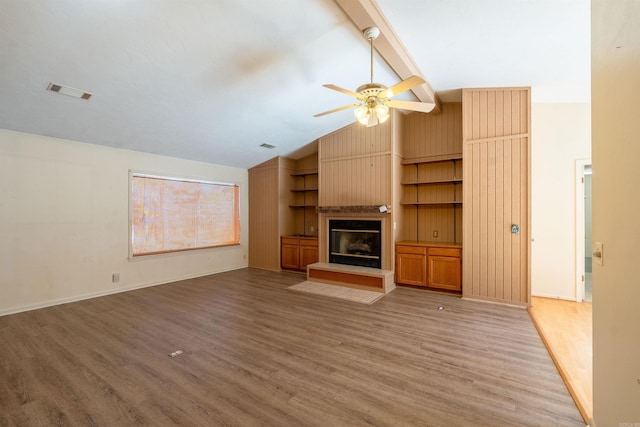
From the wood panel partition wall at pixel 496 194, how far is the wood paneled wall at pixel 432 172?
757 millimetres

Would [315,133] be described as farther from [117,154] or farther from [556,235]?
[556,235]

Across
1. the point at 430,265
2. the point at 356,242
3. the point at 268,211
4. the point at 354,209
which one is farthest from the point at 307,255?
the point at 430,265

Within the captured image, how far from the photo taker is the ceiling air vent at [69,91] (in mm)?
3174

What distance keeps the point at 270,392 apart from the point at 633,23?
9.71 feet

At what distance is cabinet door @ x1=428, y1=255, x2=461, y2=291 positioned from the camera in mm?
4707

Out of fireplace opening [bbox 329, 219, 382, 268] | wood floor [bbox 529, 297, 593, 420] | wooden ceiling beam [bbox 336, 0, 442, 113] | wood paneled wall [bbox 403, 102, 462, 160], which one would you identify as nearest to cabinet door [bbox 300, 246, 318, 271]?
fireplace opening [bbox 329, 219, 382, 268]

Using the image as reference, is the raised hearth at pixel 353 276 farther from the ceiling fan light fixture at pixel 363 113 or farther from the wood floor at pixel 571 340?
the ceiling fan light fixture at pixel 363 113

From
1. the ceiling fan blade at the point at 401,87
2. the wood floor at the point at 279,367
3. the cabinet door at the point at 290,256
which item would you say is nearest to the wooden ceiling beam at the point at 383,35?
the ceiling fan blade at the point at 401,87

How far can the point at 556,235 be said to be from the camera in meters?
4.61

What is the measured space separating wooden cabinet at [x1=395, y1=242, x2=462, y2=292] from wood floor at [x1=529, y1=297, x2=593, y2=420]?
3.73 ft

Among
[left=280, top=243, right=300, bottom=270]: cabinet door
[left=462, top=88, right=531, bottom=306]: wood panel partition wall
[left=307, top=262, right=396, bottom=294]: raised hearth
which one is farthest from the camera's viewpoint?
[left=280, top=243, right=300, bottom=270]: cabinet door

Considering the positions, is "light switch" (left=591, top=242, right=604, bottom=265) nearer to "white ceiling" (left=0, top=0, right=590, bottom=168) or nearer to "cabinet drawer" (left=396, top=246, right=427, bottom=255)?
"white ceiling" (left=0, top=0, right=590, bottom=168)

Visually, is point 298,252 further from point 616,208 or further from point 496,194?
point 616,208

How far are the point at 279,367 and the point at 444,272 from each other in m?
3.42
